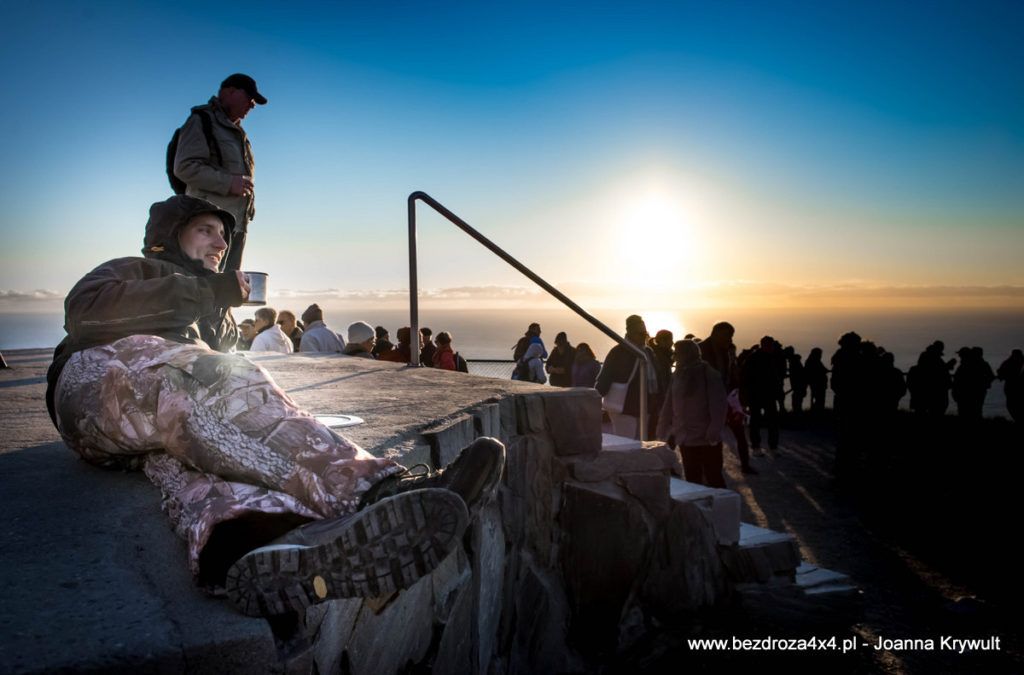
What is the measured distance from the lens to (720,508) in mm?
4145

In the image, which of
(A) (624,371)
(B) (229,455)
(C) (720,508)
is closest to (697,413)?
(A) (624,371)

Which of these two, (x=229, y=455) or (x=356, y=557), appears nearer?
(x=356, y=557)

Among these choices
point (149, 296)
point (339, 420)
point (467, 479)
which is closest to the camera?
point (467, 479)

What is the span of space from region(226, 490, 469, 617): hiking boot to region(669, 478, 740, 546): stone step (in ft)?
10.4

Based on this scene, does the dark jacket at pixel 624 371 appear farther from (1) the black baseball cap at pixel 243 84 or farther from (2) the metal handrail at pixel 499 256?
(1) the black baseball cap at pixel 243 84

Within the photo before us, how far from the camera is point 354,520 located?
3.89 feet

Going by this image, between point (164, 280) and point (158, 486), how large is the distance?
58 cm

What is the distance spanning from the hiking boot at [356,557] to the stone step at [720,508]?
3.16m

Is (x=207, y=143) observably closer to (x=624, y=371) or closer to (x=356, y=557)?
(x=356, y=557)

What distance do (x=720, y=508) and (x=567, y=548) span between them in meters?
1.32

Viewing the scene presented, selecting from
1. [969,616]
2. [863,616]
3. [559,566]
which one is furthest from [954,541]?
[559,566]

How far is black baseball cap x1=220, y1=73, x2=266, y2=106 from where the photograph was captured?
354cm

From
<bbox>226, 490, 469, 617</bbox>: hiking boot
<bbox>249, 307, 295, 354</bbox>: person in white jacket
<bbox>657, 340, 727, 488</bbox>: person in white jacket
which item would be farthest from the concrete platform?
<bbox>249, 307, 295, 354</bbox>: person in white jacket

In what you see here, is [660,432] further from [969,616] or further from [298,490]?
[298,490]
